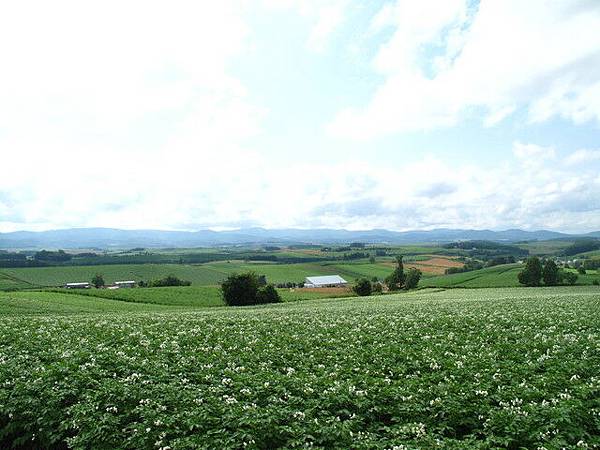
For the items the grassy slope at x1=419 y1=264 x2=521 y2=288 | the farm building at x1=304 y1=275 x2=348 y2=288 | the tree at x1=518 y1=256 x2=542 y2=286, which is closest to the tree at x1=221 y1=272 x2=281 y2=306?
the grassy slope at x1=419 y1=264 x2=521 y2=288

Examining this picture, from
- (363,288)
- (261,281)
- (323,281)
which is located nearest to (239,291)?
(261,281)

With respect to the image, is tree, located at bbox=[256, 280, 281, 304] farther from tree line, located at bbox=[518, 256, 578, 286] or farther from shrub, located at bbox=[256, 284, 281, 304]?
tree line, located at bbox=[518, 256, 578, 286]

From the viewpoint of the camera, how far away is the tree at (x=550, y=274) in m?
97.4

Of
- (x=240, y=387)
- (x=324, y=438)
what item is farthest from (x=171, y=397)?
(x=324, y=438)

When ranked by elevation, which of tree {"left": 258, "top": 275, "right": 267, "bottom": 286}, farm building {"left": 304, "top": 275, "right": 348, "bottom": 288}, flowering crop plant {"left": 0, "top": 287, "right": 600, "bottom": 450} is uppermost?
flowering crop plant {"left": 0, "top": 287, "right": 600, "bottom": 450}

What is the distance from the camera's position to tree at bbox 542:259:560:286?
97.4m

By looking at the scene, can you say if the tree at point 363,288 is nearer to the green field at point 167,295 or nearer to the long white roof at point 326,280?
the green field at point 167,295

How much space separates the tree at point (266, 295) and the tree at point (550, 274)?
6408 cm

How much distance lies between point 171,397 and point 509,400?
27.8 feet

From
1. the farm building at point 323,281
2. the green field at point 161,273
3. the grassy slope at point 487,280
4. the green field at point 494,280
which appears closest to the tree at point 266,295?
the green field at point 494,280

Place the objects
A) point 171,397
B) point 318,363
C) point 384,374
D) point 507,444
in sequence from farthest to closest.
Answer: point 318,363 < point 384,374 < point 171,397 < point 507,444

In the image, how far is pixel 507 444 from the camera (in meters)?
7.83

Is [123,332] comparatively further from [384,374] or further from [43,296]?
[43,296]

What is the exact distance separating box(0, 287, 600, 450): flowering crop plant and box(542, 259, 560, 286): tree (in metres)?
92.9
